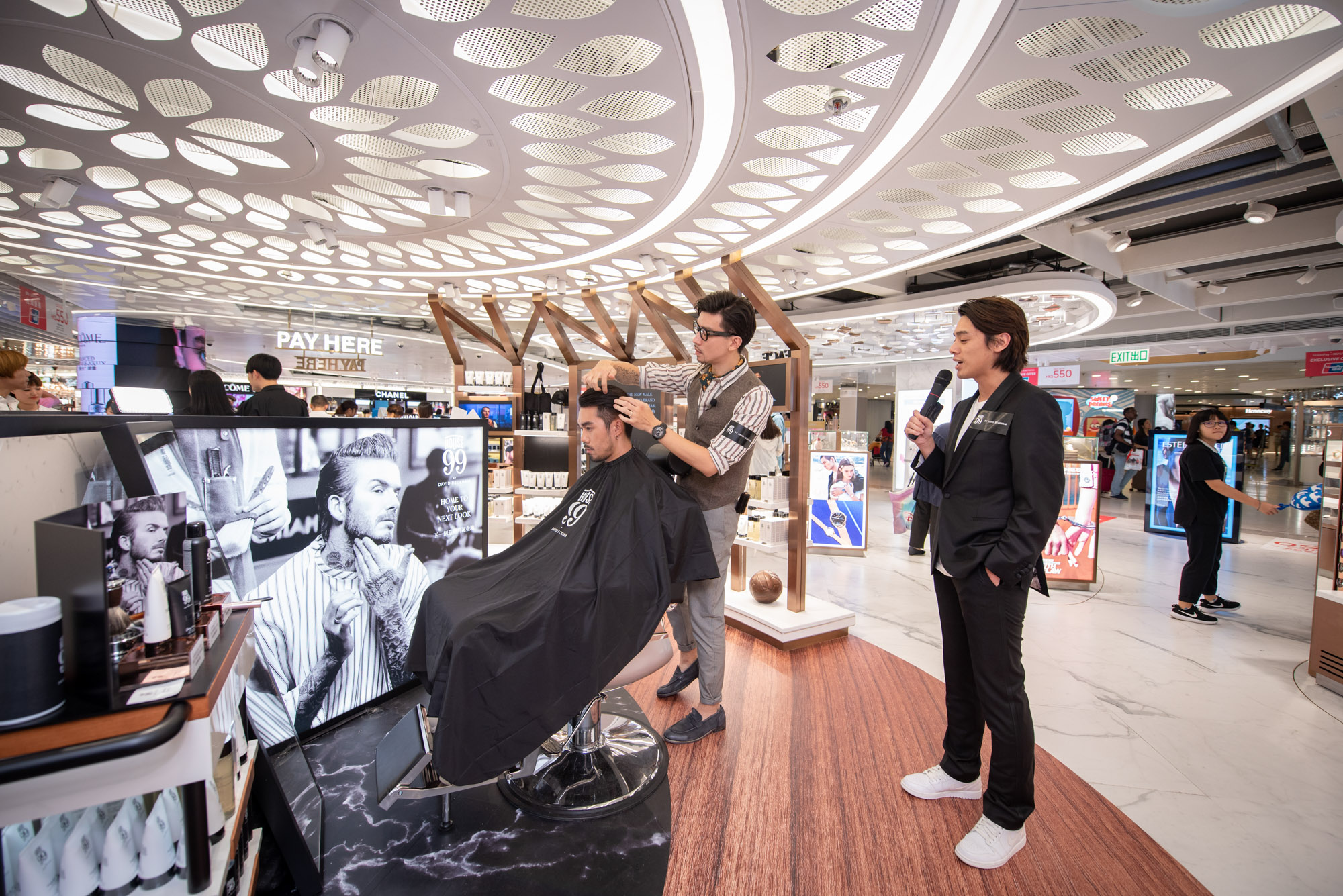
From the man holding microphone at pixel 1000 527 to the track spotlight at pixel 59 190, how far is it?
5.65 metres

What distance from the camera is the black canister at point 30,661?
643mm

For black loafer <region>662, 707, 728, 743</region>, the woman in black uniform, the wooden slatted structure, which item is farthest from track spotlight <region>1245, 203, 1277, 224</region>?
black loafer <region>662, 707, 728, 743</region>

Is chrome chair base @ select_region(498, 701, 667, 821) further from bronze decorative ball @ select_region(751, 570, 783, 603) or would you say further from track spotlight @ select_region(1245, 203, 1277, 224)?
track spotlight @ select_region(1245, 203, 1277, 224)

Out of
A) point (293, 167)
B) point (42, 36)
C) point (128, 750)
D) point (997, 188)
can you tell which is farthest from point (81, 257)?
point (997, 188)

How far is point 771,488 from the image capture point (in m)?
3.65

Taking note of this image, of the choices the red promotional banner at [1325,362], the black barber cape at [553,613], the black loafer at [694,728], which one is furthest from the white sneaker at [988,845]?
the red promotional banner at [1325,362]

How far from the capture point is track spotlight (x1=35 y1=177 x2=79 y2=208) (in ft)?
12.7

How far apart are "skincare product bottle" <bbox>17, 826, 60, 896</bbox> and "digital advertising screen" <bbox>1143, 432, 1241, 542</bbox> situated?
31.7 ft

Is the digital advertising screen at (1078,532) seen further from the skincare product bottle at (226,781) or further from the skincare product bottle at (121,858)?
the skincare product bottle at (121,858)

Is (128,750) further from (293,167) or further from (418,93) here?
(293,167)

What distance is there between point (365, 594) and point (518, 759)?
115cm

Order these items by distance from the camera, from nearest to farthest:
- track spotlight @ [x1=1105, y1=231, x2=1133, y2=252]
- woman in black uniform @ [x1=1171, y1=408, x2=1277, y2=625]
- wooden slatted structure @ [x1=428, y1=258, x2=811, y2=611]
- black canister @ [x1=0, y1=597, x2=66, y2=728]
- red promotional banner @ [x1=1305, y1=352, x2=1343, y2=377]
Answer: black canister @ [x1=0, y1=597, x2=66, y2=728]
wooden slatted structure @ [x1=428, y1=258, x2=811, y2=611]
woman in black uniform @ [x1=1171, y1=408, x2=1277, y2=625]
track spotlight @ [x1=1105, y1=231, x2=1133, y2=252]
red promotional banner @ [x1=1305, y1=352, x2=1343, y2=377]

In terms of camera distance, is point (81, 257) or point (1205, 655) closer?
point (1205, 655)

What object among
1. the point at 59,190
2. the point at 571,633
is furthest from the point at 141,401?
the point at 59,190
